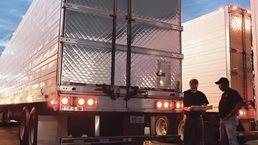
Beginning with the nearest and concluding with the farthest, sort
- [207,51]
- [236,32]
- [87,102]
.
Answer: [87,102] → [236,32] → [207,51]

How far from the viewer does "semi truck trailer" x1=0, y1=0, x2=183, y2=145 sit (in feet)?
20.4

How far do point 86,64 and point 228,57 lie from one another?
4.64m

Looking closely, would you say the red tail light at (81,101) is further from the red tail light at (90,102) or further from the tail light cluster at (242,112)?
the tail light cluster at (242,112)

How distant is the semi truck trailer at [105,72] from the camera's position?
6.21m

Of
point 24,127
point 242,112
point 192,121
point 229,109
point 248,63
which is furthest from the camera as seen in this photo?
point 248,63

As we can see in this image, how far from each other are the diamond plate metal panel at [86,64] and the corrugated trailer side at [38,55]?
0.75 ft

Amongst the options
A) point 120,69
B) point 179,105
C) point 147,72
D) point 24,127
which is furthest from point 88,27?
point 24,127

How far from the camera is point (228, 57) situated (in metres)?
9.55

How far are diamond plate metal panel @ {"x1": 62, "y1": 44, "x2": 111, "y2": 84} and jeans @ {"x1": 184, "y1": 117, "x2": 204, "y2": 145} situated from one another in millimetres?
1938

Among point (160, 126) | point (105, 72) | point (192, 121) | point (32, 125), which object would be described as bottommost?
point (160, 126)

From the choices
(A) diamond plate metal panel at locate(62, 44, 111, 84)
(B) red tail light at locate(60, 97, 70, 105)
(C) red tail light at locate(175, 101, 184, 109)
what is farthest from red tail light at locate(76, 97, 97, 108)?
(C) red tail light at locate(175, 101, 184, 109)

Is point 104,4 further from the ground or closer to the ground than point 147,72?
further from the ground

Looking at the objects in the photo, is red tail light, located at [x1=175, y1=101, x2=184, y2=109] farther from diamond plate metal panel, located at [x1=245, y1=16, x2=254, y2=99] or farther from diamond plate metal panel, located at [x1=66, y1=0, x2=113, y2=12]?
diamond plate metal panel, located at [x1=245, y1=16, x2=254, y2=99]

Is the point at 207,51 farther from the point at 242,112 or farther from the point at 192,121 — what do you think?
the point at 192,121
